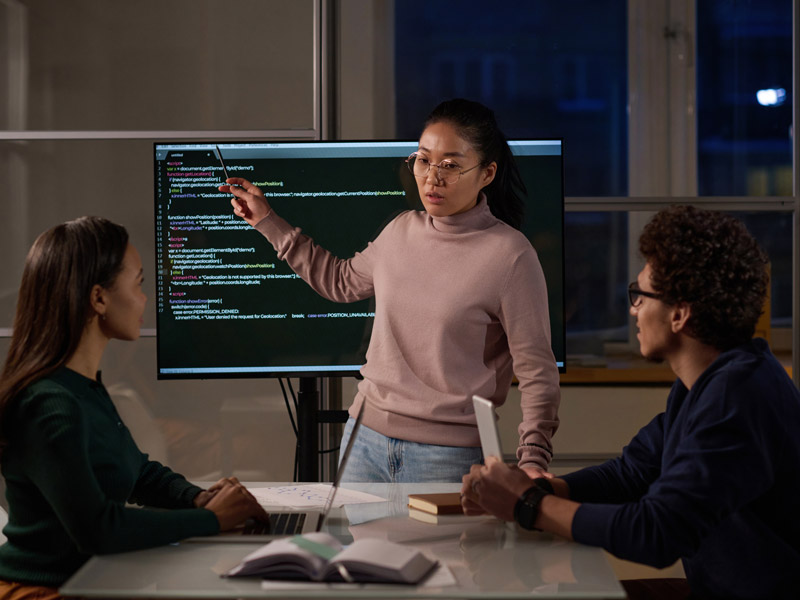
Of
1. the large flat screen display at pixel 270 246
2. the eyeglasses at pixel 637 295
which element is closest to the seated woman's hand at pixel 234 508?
the eyeglasses at pixel 637 295

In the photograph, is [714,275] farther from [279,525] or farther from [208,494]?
[208,494]

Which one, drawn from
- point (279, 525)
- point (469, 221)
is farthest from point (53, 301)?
point (469, 221)

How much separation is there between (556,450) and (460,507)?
6.00 ft

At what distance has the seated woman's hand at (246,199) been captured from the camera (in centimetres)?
275

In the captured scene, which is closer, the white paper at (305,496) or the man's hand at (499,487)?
the man's hand at (499,487)

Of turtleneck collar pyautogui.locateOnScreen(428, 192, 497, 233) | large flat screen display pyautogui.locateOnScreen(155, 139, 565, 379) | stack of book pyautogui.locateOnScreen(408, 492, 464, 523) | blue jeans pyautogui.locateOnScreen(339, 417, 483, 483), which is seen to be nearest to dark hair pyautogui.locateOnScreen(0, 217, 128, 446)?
stack of book pyautogui.locateOnScreen(408, 492, 464, 523)

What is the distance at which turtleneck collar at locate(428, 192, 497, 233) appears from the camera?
224cm

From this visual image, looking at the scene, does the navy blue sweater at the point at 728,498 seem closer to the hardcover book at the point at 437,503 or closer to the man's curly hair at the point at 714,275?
the man's curly hair at the point at 714,275

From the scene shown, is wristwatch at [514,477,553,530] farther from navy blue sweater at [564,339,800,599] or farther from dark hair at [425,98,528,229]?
dark hair at [425,98,528,229]

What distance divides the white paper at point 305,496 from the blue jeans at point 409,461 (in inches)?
6.8

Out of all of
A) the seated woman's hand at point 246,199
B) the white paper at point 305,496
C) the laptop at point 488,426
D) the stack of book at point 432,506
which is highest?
the seated woman's hand at point 246,199

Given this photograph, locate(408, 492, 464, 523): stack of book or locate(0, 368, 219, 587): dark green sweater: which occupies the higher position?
locate(0, 368, 219, 587): dark green sweater

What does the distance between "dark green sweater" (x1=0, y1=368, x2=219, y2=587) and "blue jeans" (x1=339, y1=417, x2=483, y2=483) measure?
2.12 feet

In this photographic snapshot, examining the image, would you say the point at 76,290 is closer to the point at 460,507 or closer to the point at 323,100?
the point at 460,507
